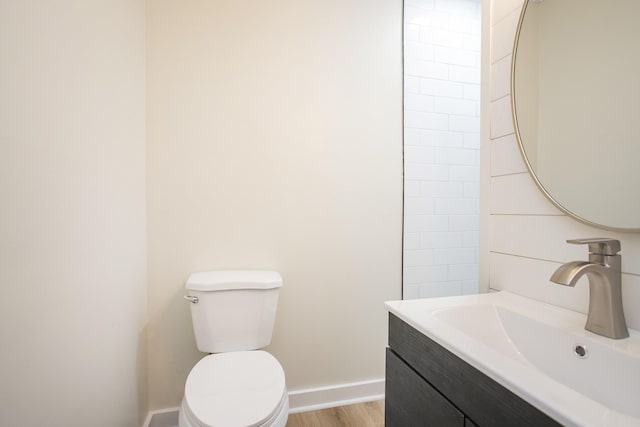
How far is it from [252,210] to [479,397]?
4.21ft

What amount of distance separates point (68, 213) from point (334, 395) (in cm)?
159

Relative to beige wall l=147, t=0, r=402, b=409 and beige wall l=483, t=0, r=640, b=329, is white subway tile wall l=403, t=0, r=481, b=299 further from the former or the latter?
beige wall l=483, t=0, r=640, b=329

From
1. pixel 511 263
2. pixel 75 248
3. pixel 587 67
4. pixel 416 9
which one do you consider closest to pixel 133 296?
pixel 75 248

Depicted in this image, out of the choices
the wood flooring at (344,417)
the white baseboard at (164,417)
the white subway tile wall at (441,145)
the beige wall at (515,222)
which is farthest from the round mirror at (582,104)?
the white baseboard at (164,417)

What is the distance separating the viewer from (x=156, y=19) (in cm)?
149

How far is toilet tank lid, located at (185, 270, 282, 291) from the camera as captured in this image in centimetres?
138

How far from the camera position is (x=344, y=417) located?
1.64 metres

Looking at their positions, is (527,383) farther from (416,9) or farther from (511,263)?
(416,9)

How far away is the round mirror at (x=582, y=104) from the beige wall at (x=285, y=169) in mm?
878

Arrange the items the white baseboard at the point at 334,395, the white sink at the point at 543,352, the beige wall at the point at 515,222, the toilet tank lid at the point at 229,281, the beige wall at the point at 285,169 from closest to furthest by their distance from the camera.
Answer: the white sink at the point at 543,352 < the beige wall at the point at 515,222 < the toilet tank lid at the point at 229,281 < the beige wall at the point at 285,169 < the white baseboard at the point at 334,395

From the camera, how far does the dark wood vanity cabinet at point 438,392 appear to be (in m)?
0.53

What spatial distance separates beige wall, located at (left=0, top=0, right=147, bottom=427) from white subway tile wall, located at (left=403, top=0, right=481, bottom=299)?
143cm

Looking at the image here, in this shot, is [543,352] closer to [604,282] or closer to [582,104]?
[604,282]

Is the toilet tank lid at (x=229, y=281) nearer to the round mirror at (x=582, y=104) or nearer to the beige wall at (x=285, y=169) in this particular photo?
the beige wall at (x=285, y=169)
